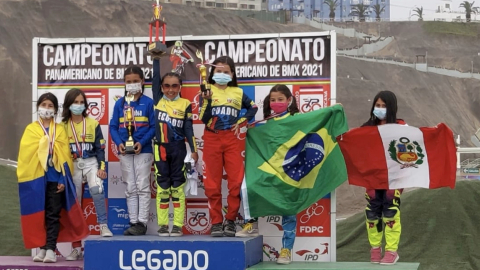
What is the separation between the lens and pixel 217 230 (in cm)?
757

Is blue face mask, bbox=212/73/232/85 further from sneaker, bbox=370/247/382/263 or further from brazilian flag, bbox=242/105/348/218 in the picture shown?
sneaker, bbox=370/247/382/263

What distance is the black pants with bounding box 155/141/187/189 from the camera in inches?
302

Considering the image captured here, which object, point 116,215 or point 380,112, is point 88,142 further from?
point 380,112

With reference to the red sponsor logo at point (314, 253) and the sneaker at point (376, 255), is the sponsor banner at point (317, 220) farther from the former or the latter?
the sneaker at point (376, 255)

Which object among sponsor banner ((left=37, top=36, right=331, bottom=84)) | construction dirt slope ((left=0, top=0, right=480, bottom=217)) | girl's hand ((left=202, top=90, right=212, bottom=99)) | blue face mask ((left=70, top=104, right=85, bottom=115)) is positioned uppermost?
construction dirt slope ((left=0, top=0, right=480, bottom=217))

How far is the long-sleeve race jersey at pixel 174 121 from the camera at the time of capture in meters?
7.68

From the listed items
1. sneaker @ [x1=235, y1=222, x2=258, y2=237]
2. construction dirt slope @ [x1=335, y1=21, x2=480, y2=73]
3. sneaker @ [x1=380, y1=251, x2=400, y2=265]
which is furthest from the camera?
construction dirt slope @ [x1=335, y1=21, x2=480, y2=73]

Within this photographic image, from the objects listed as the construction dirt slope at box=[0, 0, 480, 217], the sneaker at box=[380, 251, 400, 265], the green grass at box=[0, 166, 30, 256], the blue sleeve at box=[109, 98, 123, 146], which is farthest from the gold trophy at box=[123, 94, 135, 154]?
the construction dirt slope at box=[0, 0, 480, 217]

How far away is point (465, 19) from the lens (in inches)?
3418

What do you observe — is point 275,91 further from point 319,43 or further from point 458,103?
point 458,103

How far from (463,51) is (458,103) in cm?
1396

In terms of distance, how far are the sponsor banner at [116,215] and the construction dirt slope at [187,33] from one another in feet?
68.1

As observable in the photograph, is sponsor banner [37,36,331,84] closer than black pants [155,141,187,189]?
No

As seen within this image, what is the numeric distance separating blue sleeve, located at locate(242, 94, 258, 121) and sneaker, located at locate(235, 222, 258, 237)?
1.06 meters
